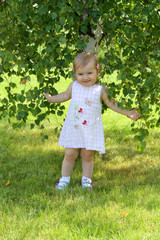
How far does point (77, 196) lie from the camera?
2.97m

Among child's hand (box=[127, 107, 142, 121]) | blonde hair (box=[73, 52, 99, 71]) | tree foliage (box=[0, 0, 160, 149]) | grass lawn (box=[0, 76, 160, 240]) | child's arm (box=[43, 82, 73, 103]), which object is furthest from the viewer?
child's arm (box=[43, 82, 73, 103])

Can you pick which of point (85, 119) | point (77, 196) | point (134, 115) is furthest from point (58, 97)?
point (77, 196)

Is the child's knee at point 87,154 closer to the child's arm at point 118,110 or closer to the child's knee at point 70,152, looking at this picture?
the child's knee at point 70,152

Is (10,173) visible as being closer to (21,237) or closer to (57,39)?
(21,237)

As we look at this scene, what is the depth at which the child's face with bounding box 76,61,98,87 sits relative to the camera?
10.1ft

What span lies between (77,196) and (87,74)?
1.19 metres

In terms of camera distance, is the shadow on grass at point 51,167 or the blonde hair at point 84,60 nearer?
the blonde hair at point 84,60

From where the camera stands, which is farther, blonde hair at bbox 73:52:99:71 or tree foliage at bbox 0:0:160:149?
blonde hair at bbox 73:52:99:71

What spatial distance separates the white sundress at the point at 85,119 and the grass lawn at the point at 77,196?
476 mm

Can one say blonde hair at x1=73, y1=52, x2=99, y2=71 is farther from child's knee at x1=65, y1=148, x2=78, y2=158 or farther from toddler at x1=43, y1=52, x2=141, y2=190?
child's knee at x1=65, y1=148, x2=78, y2=158

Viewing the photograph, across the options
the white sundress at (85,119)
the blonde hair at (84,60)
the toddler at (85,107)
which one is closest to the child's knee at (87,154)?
the toddler at (85,107)

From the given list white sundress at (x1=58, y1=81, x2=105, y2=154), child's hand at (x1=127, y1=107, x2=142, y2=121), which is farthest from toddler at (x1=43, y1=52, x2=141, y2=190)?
child's hand at (x1=127, y1=107, x2=142, y2=121)

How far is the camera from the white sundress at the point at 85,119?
123 inches

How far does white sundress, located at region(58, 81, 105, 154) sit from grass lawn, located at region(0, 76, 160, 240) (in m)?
0.48
